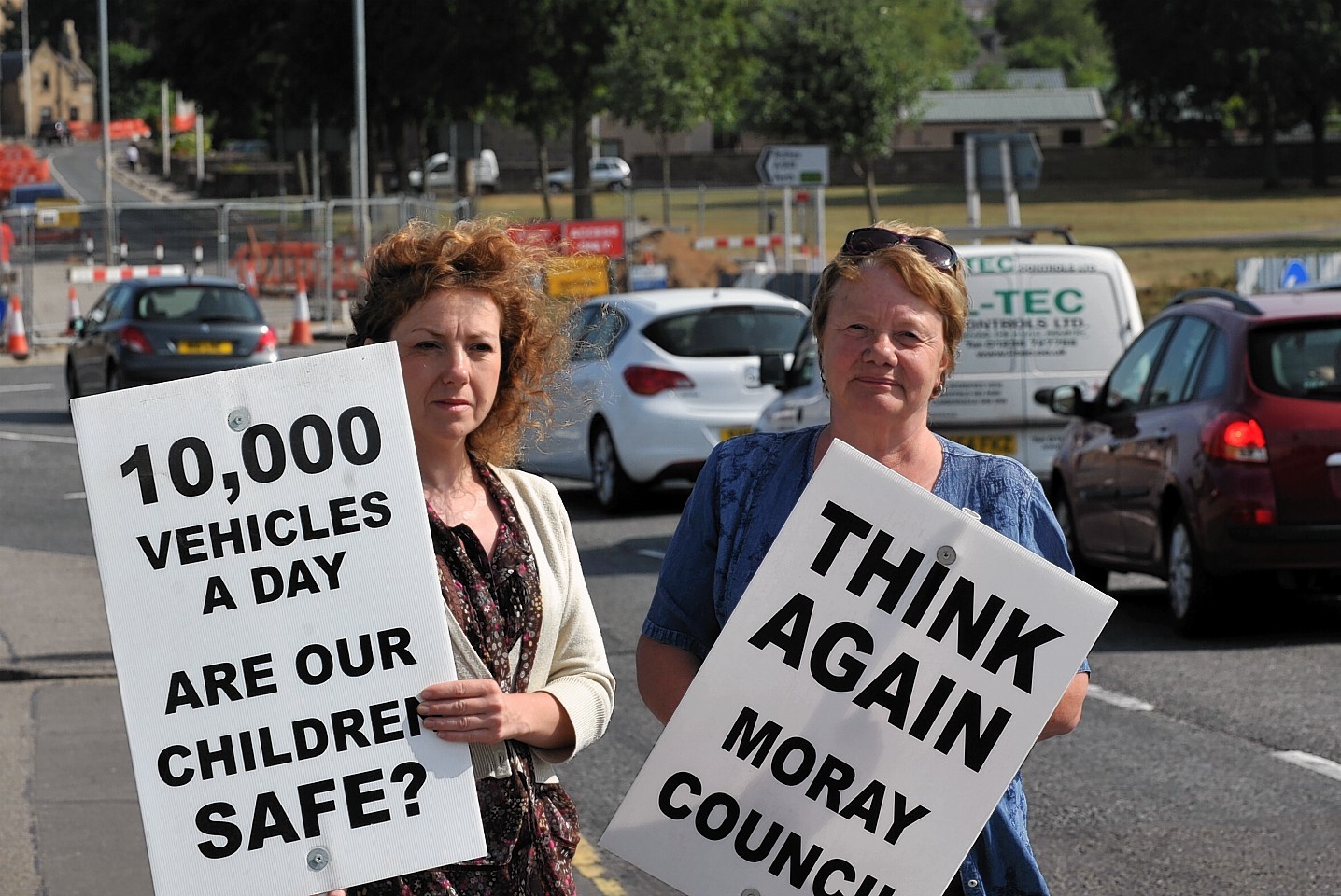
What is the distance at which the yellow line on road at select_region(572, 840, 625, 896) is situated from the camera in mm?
5902

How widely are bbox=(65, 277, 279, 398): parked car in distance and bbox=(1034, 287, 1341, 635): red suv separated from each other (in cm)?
1228

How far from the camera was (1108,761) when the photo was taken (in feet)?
24.1

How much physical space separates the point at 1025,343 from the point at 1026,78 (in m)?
130

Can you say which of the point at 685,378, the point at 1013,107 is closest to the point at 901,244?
the point at 685,378

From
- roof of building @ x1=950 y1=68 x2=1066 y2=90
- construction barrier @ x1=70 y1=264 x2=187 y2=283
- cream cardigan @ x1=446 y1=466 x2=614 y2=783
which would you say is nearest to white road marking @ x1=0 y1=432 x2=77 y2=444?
construction barrier @ x1=70 y1=264 x2=187 y2=283

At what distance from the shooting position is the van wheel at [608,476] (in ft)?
48.8

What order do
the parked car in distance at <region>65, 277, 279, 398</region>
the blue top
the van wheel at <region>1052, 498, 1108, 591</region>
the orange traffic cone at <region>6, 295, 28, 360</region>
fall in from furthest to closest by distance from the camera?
the orange traffic cone at <region>6, 295, 28, 360</region> < the parked car in distance at <region>65, 277, 279, 398</region> < the van wheel at <region>1052, 498, 1108, 591</region> < the blue top

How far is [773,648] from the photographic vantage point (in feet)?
9.82

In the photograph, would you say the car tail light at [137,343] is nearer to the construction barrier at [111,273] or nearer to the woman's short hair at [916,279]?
the construction barrier at [111,273]

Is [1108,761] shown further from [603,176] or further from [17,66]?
[17,66]

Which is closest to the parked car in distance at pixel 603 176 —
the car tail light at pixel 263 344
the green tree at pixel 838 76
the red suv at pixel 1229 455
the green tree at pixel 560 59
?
the green tree at pixel 560 59

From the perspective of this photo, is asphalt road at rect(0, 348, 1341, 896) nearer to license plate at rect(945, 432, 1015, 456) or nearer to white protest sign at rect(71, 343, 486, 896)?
license plate at rect(945, 432, 1015, 456)

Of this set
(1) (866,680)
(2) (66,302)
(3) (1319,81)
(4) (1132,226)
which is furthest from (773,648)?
(3) (1319,81)

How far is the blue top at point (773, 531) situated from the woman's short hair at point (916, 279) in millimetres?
191
